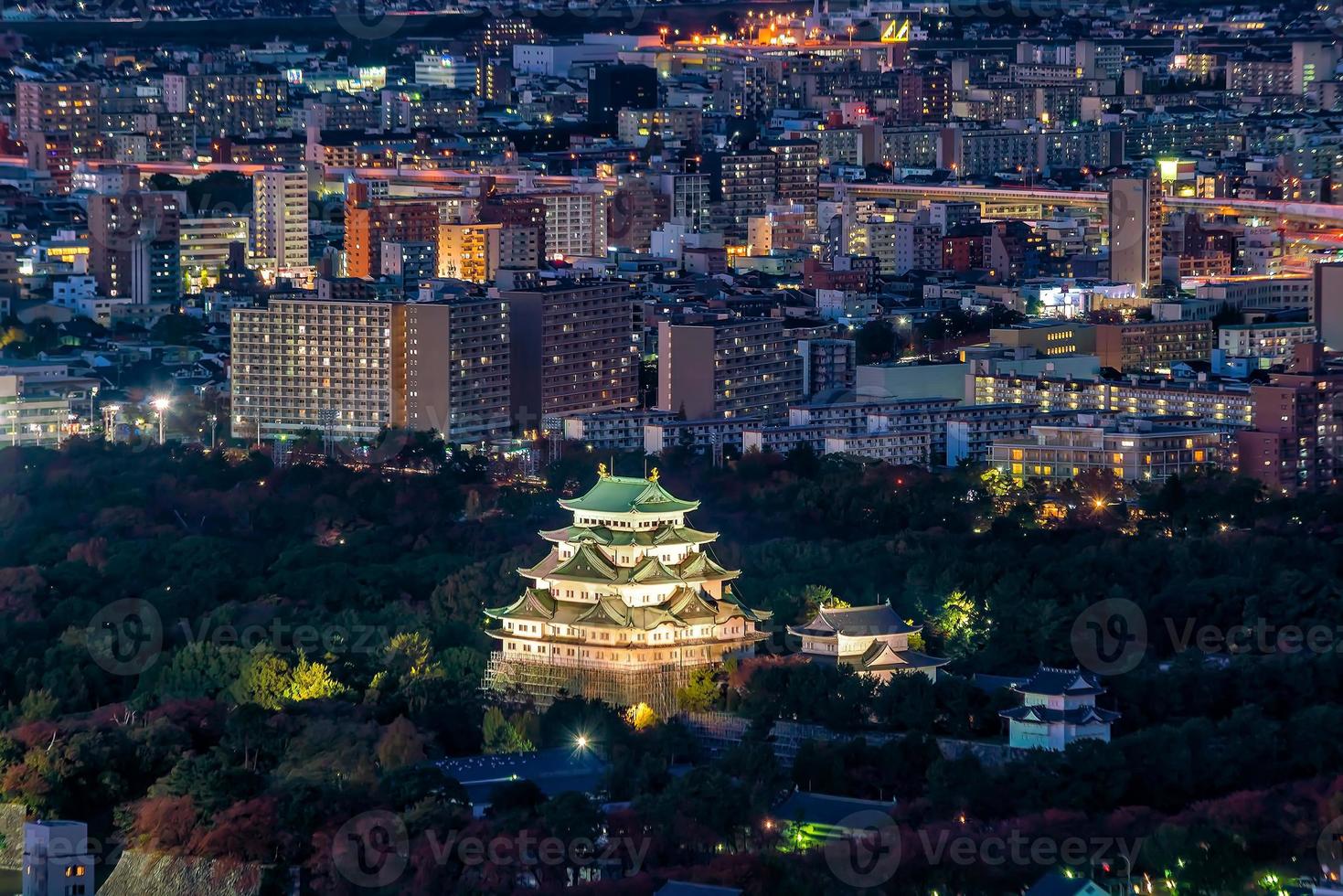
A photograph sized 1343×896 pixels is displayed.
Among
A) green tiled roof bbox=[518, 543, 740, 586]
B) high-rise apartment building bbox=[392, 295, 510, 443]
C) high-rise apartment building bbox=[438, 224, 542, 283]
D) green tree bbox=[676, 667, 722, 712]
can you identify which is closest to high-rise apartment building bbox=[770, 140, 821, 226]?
high-rise apartment building bbox=[438, 224, 542, 283]

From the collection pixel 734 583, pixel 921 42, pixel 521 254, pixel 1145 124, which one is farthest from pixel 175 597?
pixel 921 42

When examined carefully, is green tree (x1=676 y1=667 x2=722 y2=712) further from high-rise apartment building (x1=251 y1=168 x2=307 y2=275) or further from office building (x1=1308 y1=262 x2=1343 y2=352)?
high-rise apartment building (x1=251 y1=168 x2=307 y2=275)

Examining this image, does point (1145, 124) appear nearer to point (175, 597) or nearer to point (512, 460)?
point (512, 460)

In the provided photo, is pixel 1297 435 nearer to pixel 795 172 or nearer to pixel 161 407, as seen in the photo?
pixel 161 407

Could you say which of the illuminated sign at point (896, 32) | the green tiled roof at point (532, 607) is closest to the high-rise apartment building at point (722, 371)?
the green tiled roof at point (532, 607)

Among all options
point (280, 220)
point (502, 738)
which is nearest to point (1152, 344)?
point (280, 220)

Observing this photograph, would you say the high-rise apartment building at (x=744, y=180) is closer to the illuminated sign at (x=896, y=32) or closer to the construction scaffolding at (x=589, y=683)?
the illuminated sign at (x=896, y=32)
